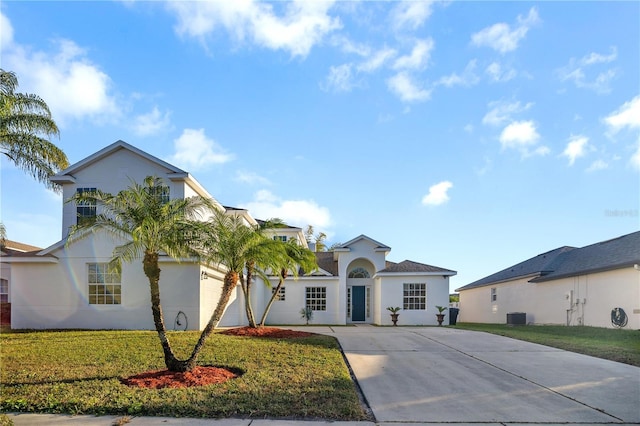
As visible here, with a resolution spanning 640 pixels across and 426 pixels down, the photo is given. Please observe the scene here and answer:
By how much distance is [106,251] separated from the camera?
16.2 metres

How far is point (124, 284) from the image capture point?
16.2 m

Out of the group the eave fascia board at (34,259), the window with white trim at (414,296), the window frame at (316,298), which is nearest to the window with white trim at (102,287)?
the eave fascia board at (34,259)

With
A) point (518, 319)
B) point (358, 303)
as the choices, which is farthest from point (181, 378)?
point (518, 319)

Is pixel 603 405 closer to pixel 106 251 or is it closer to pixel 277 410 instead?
pixel 277 410

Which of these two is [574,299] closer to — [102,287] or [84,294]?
[102,287]

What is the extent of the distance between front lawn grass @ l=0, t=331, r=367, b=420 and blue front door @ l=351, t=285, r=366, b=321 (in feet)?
44.0

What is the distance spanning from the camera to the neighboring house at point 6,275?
18812mm

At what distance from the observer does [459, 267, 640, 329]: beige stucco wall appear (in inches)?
681

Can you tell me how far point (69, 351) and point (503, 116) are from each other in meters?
14.4

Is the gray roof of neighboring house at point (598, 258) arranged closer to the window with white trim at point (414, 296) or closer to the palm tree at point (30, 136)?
the window with white trim at point (414, 296)

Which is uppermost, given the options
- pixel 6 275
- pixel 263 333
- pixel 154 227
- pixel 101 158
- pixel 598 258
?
pixel 101 158

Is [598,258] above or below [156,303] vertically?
above

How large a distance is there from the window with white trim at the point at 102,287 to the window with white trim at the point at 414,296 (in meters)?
14.4

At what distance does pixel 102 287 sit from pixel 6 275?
11400 millimetres
